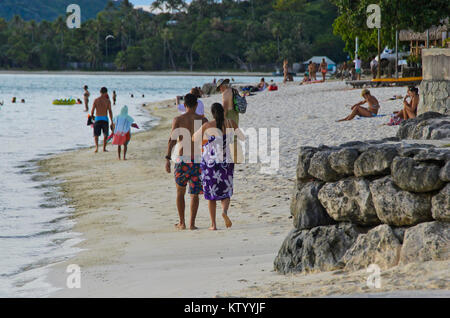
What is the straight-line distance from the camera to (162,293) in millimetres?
4438

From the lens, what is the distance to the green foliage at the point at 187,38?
401ft

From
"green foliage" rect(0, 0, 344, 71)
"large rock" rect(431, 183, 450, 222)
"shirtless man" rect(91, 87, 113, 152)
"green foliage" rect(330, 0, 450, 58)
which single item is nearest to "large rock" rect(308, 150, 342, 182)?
"large rock" rect(431, 183, 450, 222)

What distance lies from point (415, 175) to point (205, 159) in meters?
2.69

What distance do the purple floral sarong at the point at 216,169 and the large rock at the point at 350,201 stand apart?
185 cm

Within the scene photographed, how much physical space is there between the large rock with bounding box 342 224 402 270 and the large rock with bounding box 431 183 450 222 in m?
0.33

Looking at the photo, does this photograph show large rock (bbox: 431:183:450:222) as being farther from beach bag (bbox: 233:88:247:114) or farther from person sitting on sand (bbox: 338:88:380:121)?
person sitting on sand (bbox: 338:88:380:121)

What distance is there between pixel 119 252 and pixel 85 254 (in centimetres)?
34

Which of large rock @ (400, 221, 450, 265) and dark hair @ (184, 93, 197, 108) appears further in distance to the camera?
dark hair @ (184, 93, 197, 108)

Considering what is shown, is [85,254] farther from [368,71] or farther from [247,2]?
[247,2]

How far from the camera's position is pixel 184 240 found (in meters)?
6.36

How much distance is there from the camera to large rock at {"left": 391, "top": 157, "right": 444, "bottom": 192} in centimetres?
415

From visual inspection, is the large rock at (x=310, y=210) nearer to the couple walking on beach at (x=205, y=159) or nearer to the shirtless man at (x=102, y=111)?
the couple walking on beach at (x=205, y=159)

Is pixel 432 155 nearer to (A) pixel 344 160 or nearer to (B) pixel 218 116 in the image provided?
(A) pixel 344 160
